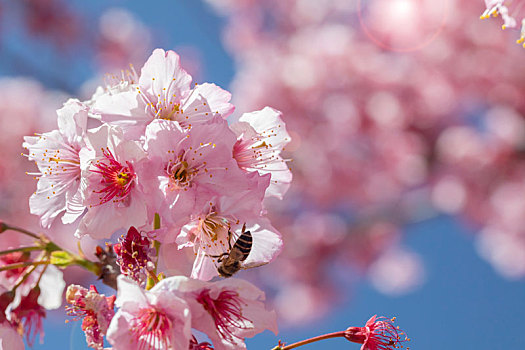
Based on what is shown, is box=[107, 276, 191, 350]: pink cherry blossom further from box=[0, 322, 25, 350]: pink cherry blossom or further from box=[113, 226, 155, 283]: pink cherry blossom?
box=[0, 322, 25, 350]: pink cherry blossom

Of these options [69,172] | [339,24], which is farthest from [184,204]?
[339,24]

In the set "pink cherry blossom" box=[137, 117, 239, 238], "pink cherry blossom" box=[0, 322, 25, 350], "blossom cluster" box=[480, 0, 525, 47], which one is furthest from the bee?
"blossom cluster" box=[480, 0, 525, 47]

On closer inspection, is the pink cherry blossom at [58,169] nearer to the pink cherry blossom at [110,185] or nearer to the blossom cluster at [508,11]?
the pink cherry blossom at [110,185]

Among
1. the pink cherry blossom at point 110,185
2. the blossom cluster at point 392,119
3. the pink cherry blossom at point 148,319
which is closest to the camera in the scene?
the pink cherry blossom at point 148,319

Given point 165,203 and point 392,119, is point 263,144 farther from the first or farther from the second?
point 392,119

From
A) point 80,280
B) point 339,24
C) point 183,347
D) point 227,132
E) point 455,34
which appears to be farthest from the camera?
point 339,24

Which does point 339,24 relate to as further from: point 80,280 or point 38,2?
point 80,280

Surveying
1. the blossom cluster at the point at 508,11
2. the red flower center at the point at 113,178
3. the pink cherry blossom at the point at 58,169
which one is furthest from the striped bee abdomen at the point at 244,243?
the blossom cluster at the point at 508,11

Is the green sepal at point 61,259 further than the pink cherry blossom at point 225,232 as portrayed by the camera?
Yes
